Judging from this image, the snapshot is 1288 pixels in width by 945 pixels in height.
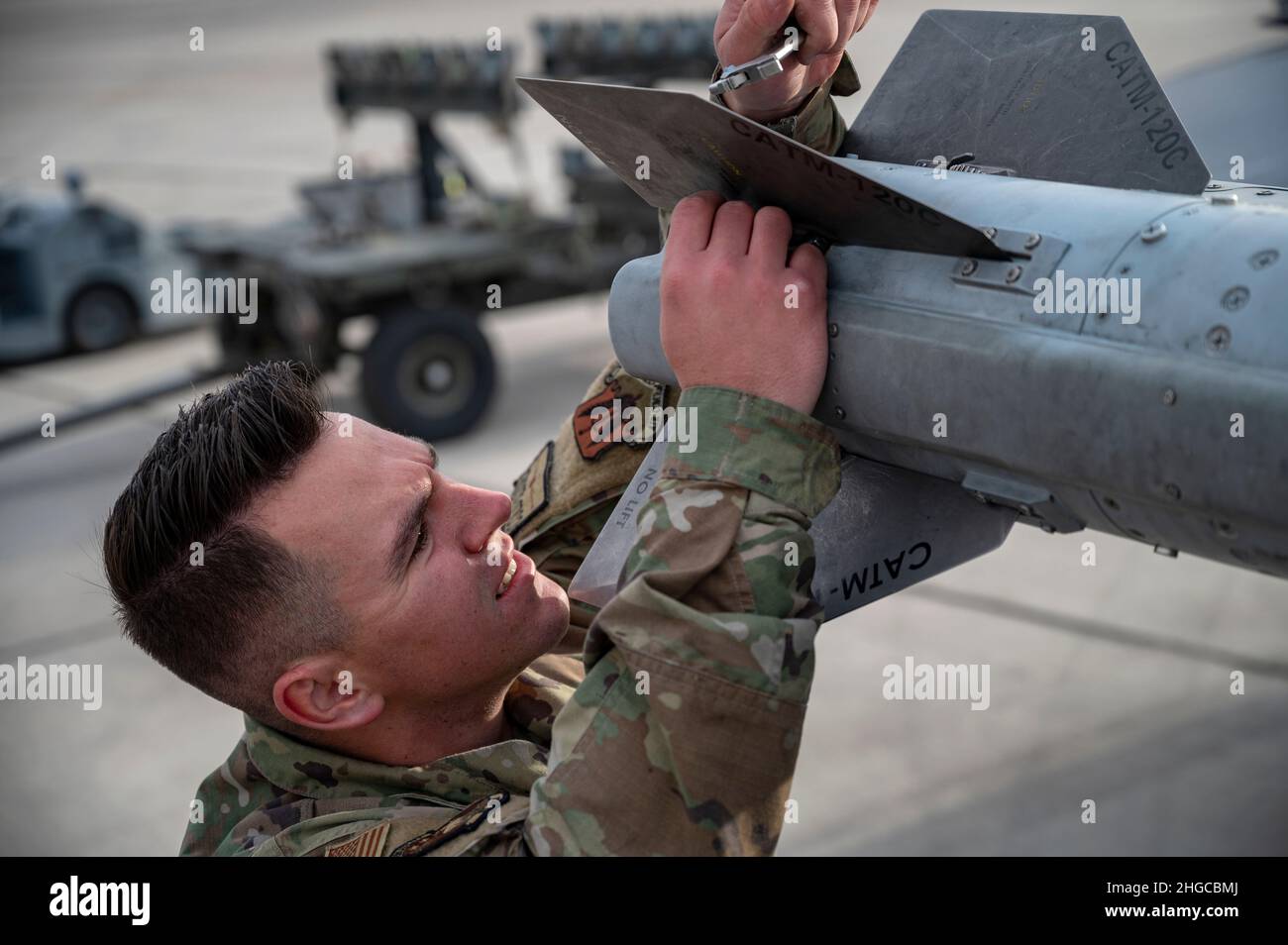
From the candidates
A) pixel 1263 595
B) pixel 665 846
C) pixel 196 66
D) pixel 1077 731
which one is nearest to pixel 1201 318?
pixel 665 846

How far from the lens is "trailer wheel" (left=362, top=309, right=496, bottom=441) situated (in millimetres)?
6344

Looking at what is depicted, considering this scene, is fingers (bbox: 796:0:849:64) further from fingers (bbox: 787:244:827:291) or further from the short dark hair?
the short dark hair

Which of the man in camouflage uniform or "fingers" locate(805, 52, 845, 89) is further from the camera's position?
"fingers" locate(805, 52, 845, 89)

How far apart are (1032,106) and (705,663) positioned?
0.77 metres

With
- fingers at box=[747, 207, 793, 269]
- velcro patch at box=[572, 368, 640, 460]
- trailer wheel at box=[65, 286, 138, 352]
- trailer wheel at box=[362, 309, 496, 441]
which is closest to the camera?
fingers at box=[747, 207, 793, 269]

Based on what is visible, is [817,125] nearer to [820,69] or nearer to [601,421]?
[820,69]

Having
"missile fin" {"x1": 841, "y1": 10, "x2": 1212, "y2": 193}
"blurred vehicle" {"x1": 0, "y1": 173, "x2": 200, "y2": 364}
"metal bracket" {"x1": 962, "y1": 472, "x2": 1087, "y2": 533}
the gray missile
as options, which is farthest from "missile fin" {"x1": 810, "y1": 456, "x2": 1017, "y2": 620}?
"blurred vehicle" {"x1": 0, "y1": 173, "x2": 200, "y2": 364}

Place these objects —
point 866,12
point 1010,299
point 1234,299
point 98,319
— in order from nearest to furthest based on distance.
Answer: point 1234,299, point 1010,299, point 866,12, point 98,319

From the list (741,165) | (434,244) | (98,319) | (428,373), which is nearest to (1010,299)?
(741,165)

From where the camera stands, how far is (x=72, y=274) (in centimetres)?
805

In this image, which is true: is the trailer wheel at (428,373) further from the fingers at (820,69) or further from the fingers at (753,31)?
the fingers at (753,31)

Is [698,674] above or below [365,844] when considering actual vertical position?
above

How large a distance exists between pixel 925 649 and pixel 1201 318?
3.42 m

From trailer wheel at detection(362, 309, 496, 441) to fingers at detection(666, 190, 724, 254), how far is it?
4881 mm
